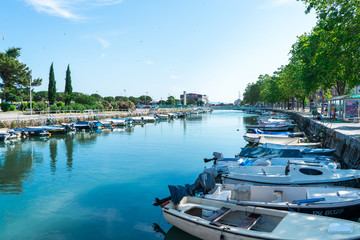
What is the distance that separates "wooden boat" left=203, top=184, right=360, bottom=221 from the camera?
7352 mm

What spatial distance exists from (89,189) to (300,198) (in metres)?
9.49

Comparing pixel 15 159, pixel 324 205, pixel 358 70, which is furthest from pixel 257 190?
pixel 15 159

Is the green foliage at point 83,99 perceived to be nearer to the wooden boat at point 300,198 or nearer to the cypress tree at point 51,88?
the cypress tree at point 51,88

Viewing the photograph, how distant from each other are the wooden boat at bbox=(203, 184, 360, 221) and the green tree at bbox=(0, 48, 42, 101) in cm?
5611

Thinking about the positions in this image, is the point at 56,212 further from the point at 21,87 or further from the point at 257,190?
the point at 21,87

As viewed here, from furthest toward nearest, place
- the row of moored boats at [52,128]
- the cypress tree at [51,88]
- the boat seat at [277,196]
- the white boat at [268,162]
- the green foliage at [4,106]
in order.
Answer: the cypress tree at [51,88]
the green foliage at [4,106]
the row of moored boats at [52,128]
the white boat at [268,162]
the boat seat at [277,196]

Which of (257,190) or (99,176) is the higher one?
(257,190)

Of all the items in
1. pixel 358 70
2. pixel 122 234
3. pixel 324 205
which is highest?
pixel 358 70

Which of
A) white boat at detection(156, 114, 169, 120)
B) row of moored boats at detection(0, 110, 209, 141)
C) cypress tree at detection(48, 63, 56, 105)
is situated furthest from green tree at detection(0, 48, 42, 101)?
white boat at detection(156, 114, 169, 120)

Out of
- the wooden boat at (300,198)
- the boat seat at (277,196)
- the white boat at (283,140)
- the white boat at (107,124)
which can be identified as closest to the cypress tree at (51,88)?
the white boat at (107,124)

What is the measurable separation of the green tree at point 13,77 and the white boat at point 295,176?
55.1 metres

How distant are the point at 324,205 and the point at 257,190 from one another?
1.88 meters

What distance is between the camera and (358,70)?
56.1ft

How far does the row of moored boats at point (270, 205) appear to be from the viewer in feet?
19.6
